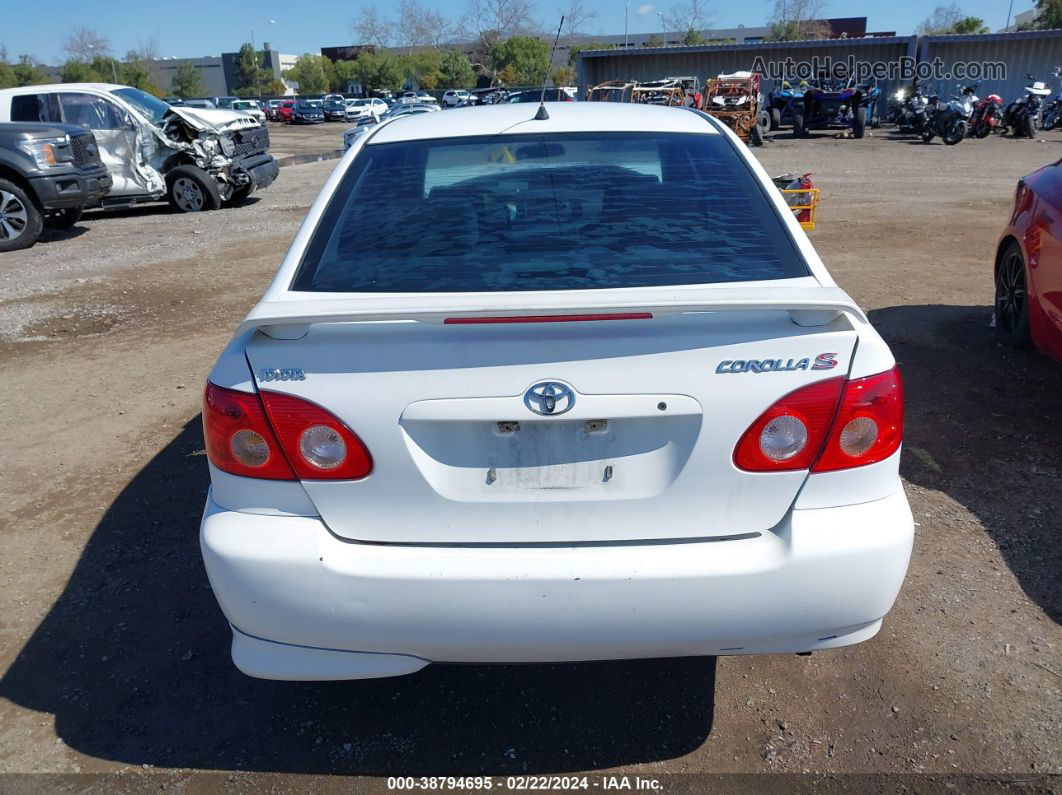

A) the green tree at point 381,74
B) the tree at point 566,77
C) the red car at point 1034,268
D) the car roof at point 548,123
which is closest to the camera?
the car roof at point 548,123

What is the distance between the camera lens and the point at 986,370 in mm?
5285

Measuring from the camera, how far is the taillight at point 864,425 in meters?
2.05

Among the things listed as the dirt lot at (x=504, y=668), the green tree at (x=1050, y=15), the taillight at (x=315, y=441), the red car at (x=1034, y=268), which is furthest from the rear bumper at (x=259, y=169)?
the green tree at (x=1050, y=15)

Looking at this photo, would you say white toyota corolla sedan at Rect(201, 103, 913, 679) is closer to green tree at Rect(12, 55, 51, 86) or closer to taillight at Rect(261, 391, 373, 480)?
taillight at Rect(261, 391, 373, 480)

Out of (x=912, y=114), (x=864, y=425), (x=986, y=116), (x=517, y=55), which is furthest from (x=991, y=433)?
(x=517, y=55)

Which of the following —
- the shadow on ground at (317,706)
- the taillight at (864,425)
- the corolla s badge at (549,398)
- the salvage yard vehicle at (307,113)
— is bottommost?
the shadow on ground at (317,706)

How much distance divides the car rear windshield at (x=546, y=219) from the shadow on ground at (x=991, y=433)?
6.13ft

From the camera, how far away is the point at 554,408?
1977 millimetres

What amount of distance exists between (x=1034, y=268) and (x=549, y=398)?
419 centimetres

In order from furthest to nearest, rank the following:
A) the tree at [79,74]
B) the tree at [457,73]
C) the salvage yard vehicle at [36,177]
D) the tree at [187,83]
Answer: the tree at [187,83]
the tree at [457,73]
the tree at [79,74]
the salvage yard vehicle at [36,177]

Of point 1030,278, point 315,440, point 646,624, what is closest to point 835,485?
point 646,624

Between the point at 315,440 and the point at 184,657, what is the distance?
135 centimetres

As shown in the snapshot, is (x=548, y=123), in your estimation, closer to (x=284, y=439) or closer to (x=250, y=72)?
(x=284, y=439)

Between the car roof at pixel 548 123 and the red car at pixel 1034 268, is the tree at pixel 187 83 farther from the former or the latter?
the car roof at pixel 548 123
